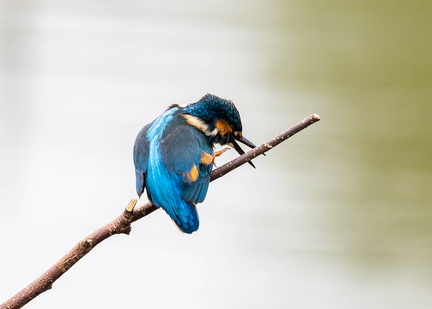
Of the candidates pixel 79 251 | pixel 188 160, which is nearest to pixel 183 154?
pixel 188 160

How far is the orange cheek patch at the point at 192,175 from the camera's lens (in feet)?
5.82

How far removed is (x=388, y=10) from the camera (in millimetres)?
5754

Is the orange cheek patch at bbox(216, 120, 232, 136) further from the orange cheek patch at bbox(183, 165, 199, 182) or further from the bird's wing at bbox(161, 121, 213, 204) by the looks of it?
the orange cheek patch at bbox(183, 165, 199, 182)

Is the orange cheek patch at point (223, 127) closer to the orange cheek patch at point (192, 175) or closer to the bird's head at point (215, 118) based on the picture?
the bird's head at point (215, 118)

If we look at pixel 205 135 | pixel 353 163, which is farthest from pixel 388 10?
pixel 205 135

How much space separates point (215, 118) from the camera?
78.2 inches

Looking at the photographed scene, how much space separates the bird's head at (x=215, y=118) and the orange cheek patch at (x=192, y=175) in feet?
0.60

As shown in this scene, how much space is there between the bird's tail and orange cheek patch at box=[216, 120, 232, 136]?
0.95 feet

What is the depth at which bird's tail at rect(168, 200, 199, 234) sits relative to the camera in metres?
1.73

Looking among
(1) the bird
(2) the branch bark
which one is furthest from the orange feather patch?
(2) the branch bark

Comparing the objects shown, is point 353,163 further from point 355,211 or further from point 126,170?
point 126,170

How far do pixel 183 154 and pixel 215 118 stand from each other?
194 millimetres

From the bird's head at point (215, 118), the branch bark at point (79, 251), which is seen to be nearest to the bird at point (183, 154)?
the bird's head at point (215, 118)

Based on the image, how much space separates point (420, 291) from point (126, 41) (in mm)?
2436
